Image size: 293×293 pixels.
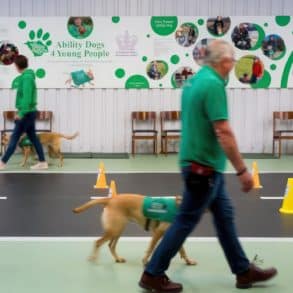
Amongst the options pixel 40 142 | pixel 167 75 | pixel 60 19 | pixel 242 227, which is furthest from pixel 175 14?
pixel 242 227

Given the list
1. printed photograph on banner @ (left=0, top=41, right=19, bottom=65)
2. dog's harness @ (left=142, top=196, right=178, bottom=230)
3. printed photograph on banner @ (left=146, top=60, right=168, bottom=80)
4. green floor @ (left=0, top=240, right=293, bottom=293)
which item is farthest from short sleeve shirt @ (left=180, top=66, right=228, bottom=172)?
printed photograph on banner @ (left=0, top=41, right=19, bottom=65)

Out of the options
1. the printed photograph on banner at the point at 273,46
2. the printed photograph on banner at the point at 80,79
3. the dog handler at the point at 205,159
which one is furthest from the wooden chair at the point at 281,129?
the dog handler at the point at 205,159

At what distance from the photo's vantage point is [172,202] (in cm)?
391

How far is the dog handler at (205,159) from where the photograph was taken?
3.29m

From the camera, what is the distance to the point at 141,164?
9820 millimetres

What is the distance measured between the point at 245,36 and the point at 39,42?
4.20 metres

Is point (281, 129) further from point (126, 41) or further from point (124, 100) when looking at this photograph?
point (126, 41)

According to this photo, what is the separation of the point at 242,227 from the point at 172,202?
168cm

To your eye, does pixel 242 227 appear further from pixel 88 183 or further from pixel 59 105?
pixel 59 105

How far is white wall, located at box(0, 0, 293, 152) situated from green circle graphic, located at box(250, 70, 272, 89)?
0.40 feet

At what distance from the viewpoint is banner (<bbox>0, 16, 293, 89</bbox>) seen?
36.4 ft

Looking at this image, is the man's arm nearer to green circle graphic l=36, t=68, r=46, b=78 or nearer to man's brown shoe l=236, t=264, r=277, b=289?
man's brown shoe l=236, t=264, r=277, b=289

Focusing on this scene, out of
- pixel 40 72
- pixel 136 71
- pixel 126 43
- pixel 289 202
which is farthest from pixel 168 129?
pixel 289 202

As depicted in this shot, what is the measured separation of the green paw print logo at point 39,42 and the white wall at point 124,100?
41 centimetres
